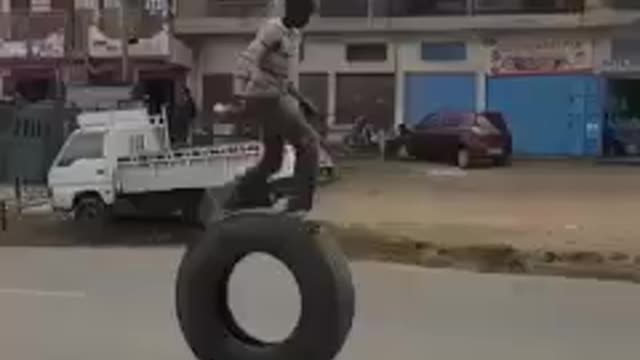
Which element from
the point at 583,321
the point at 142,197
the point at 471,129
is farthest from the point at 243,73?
the point at 471,129

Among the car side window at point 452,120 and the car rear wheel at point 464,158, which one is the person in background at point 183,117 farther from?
the car rear wheel at point 464,158

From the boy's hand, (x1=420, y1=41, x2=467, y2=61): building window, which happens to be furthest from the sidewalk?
the boy's hand

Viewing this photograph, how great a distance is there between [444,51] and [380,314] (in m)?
33.1

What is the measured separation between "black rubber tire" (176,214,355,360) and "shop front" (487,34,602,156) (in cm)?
3713

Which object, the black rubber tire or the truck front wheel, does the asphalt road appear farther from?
the truck front wheel

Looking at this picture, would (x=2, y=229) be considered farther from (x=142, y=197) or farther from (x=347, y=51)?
(x=347, y=51)

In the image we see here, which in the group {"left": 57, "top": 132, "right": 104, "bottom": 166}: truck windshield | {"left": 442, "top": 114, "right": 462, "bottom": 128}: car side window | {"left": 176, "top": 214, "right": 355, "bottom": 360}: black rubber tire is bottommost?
{"left": 442, "top": 114, "right": 462, "bottom": 128}: car side window

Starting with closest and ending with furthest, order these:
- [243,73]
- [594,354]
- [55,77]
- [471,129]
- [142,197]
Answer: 1. [243,73]
2. [594,354]
3. [142,197]
4. [471,129]
5. [55,77]

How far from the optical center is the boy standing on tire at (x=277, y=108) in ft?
27.0

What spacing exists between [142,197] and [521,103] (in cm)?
2455

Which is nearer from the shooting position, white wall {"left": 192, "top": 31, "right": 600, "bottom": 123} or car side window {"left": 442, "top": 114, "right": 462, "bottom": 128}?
car side window {"left": 442, "top": 114, "right": 462, "bottom": 128}

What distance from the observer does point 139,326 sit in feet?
38.3

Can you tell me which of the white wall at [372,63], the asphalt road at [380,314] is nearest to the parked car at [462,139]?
the white wall at [372,63]

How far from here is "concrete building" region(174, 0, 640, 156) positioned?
42.9 m
